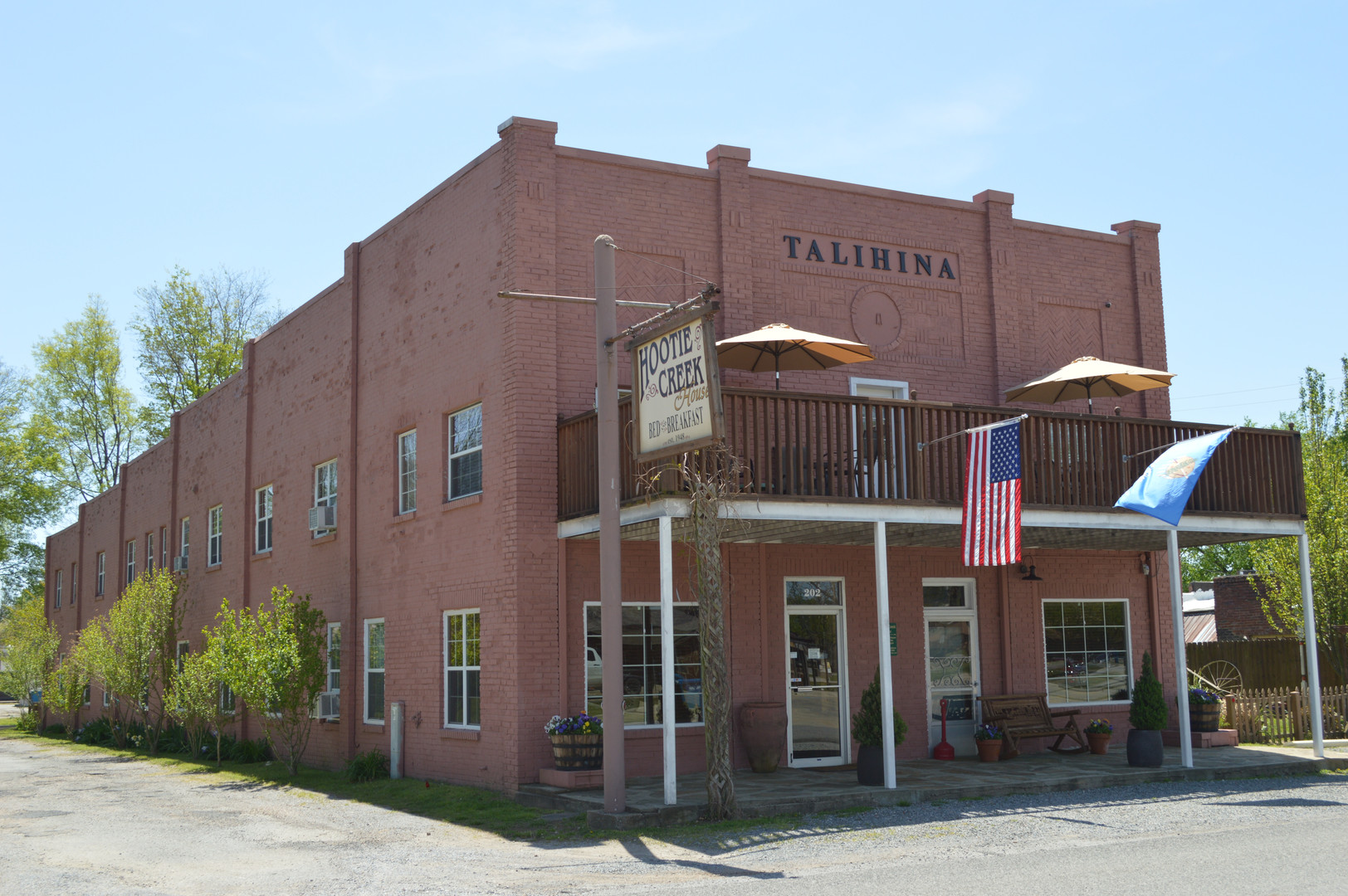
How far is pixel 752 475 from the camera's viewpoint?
1383 centimetres

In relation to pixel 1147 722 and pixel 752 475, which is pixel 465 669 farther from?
pixel 1147 722

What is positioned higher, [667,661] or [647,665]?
[667,661]

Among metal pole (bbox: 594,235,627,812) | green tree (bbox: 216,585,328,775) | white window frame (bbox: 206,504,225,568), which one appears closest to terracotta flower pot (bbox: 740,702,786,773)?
metal pole (bbox: 594,235,627,812)

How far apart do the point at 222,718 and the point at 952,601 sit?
12764 millimetres

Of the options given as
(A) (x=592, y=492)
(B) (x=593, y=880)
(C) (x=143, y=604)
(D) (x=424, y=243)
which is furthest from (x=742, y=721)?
(C) (x=143, y=604)

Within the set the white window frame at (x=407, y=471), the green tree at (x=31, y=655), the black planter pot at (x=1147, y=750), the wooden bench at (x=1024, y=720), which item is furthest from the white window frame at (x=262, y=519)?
the black planter pot at (x=1147, y=750)

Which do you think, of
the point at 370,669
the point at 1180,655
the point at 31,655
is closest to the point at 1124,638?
the point at 1180,655

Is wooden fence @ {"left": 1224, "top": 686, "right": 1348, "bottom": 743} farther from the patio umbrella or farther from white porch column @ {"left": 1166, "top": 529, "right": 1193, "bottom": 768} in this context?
the patio umbrella

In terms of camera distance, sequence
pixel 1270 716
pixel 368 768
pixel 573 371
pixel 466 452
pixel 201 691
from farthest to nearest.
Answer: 1. pixel 201 691
2. pixel 1270 716
3. pixel 368 768
4. pixel 466 452
5. pixel 573 371

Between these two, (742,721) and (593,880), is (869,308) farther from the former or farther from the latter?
(593,880)

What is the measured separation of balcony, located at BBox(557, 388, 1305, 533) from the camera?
46.0 ft

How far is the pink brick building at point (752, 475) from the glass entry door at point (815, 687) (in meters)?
0.04

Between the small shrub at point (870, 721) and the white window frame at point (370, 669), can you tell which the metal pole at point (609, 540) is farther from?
the white window frame at point (370, 669)

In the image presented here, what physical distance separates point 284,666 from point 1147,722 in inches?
484
